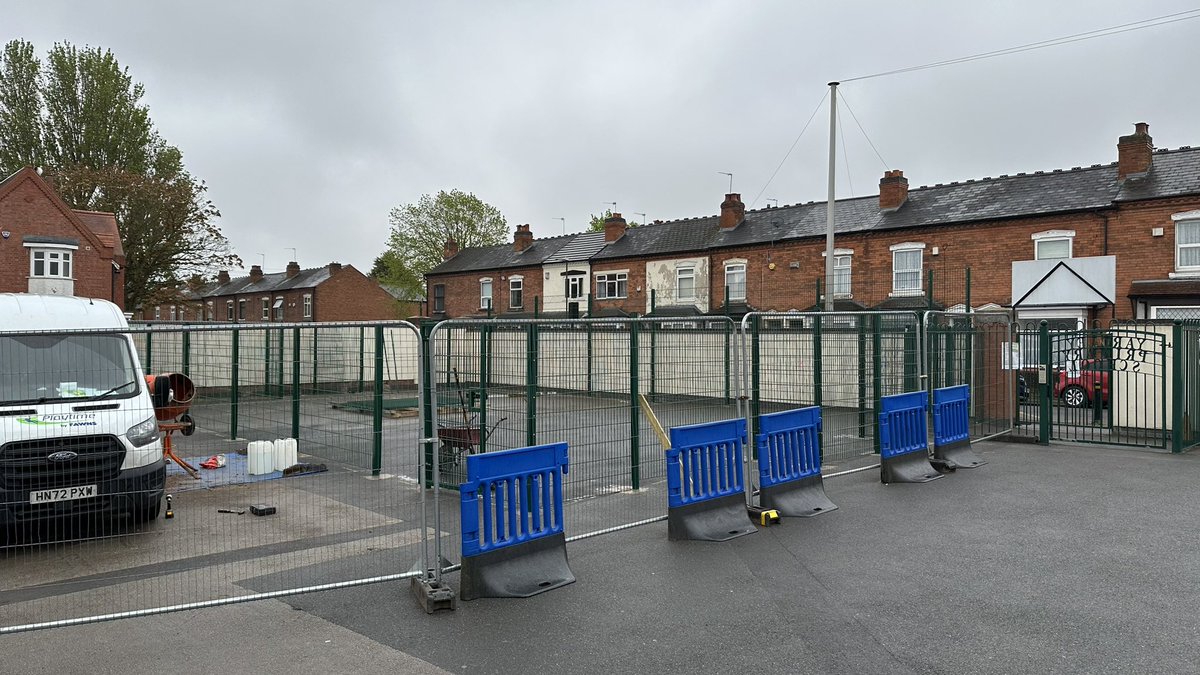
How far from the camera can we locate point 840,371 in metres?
11.5

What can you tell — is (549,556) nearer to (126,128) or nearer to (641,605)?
(641,605)

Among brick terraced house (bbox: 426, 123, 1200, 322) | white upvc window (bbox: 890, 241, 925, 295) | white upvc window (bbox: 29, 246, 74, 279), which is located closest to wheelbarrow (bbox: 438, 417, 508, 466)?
brick terraced house (bbox: 426, 123, 1200, 322)

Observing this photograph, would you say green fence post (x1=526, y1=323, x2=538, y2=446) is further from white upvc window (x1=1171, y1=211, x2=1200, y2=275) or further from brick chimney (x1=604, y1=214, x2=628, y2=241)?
brick chimney (x1=604, y1=214, x2=628, y2=241)

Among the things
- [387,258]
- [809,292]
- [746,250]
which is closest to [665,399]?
[809,292]

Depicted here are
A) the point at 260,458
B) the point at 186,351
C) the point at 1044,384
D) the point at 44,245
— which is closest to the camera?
the point at 260,458

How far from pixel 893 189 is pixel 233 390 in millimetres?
26203

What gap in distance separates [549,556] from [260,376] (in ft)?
29.8

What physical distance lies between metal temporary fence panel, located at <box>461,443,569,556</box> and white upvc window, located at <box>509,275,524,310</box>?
39.3m

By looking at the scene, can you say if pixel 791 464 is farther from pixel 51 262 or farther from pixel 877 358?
pixel 51 262

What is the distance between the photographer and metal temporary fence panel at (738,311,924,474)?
10672mm

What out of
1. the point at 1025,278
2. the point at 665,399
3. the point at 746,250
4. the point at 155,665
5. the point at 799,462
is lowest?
the point at 155,665

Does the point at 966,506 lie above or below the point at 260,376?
below

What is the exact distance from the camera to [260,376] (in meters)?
13.2

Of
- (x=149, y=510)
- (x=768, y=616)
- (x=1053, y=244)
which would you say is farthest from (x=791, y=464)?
(x=1053, y=244)
